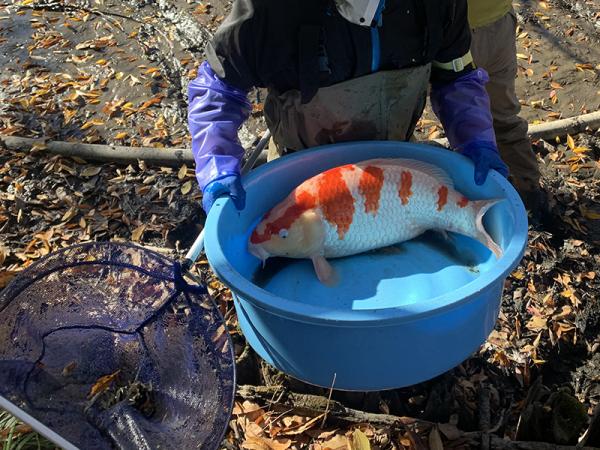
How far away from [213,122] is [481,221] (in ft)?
3.63

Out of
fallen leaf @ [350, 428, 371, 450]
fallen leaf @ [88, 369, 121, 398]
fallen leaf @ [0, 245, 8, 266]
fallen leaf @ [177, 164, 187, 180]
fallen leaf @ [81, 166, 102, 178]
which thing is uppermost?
fallen leaf @ [88, 369, 121, 398]

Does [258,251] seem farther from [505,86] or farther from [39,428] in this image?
[505,86]

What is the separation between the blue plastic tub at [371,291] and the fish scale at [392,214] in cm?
10

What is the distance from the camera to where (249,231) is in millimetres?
2594

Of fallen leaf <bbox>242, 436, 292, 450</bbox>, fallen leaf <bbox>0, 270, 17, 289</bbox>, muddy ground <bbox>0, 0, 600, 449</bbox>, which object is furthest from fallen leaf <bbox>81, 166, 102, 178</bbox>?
fallen leaf <bbox>242, 436, 292, 450</bbox>

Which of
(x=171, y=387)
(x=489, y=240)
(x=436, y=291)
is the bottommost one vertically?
(x=171, y=387)

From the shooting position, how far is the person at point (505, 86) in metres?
3.19

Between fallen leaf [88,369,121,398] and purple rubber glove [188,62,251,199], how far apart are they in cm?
86

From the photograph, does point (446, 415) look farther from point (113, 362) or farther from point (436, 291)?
point (113, 362)

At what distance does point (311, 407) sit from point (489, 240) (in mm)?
1066

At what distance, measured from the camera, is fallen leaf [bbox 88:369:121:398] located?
8.32ft

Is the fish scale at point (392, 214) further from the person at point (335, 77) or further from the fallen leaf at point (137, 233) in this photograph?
the fallen leaf at point (137, 233)

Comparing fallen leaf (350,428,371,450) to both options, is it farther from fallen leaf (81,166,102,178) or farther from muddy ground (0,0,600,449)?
fallen leaf (81,166,102,178)

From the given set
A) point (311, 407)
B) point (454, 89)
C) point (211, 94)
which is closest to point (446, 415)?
point (311, 407)
